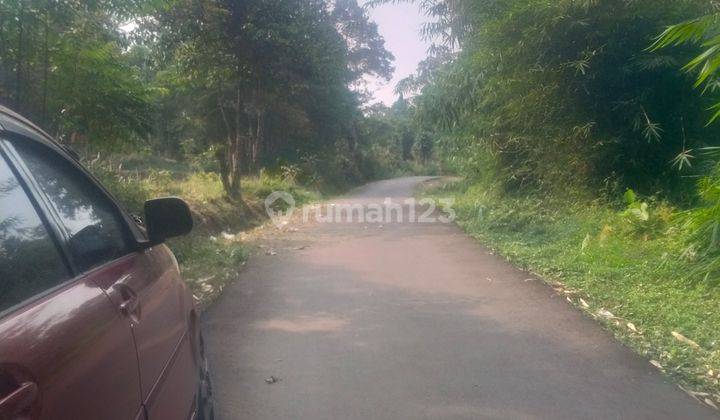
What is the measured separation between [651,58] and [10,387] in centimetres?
1047

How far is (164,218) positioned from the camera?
2.96m

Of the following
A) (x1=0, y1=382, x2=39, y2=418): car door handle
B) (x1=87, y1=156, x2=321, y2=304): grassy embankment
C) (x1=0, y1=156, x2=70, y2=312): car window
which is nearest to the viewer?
(x1=0, y1=382, x2=39, y2=418): car door handle

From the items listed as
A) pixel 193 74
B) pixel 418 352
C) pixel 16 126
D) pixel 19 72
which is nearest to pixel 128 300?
pixel 16 126

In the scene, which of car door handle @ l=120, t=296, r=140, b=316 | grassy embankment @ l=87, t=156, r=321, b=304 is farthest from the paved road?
car door handle @ l=120, t=296, r=140, b=316

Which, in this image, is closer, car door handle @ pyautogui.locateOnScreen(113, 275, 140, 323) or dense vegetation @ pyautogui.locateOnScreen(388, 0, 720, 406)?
car door handle @ pyautogui.locateOnScreen(113, 275, 140, 323)

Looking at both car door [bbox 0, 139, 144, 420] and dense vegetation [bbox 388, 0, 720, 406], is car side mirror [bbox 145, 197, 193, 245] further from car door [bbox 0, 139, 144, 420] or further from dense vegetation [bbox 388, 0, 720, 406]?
dense vegetation [bbox 388, 0, 720, 406]

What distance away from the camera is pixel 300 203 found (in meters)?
22.2

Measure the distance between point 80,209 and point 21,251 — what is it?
0.70 meters

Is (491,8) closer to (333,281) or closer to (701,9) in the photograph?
(701,9)

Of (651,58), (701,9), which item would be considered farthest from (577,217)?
(701,9)

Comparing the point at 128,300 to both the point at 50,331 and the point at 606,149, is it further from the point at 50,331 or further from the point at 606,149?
the point at 606,149

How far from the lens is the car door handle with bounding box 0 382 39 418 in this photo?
4.40ft

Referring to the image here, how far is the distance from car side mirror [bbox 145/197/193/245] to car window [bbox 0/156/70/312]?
0.92m

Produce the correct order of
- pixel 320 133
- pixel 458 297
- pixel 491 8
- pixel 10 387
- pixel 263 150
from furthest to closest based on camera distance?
1. pixel 320 133
2. pixel 263 150
3. pixel 491 8
4. pixel 458 297
5. pixel 10 387
